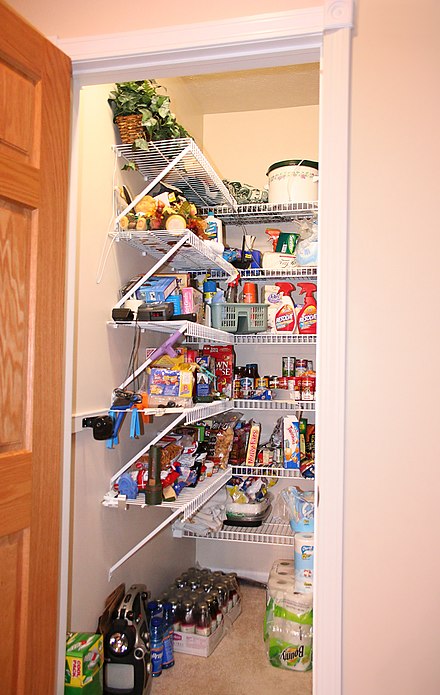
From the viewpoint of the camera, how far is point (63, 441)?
156 cm

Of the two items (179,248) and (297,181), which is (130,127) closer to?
(179,248)

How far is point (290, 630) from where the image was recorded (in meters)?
2.59

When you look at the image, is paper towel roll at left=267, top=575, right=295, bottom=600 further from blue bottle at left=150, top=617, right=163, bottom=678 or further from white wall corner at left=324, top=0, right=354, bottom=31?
white wall corner at left=324, top=0, right=354, bottom=31

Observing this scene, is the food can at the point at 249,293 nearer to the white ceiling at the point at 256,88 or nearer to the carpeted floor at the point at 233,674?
the white ceiling at the point at 256,88

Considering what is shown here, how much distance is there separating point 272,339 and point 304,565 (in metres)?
1.27

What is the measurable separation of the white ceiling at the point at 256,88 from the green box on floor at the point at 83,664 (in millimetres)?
2835

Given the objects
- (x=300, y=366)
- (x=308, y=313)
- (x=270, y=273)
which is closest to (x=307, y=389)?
(x=300, y=366)

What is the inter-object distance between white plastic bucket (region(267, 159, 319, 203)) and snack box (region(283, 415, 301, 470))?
1256 millimetres

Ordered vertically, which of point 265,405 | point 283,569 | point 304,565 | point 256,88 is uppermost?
point 256,88

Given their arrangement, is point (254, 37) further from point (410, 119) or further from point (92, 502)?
point (92, 502)

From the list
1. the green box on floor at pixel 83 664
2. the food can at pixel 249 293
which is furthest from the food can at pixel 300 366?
the green box on floor at pixel 83 664

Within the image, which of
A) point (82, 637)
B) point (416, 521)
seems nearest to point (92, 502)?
point (82, 637)

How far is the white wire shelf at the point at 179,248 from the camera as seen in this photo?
8.03 feet

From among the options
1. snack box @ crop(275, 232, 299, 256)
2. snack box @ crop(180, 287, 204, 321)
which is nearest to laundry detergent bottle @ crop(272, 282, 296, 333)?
snack box @ crop(275, 232, 299, 256)
